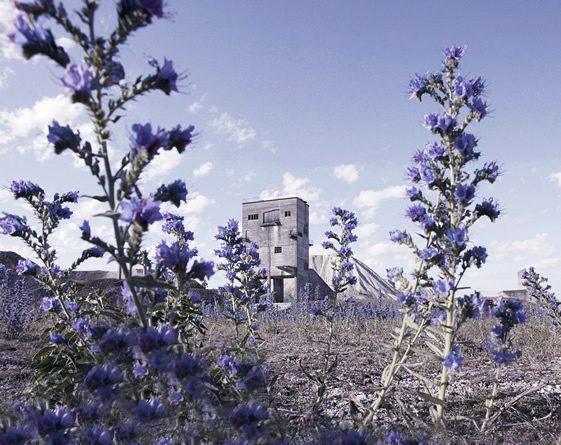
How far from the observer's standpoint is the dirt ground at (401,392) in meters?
3.39

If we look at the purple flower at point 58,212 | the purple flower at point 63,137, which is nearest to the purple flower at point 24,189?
the purple flower at point 58,212

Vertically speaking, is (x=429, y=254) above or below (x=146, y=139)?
below

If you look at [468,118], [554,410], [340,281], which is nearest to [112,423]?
[468,118]

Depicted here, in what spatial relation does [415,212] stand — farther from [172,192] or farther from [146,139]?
[146,139]

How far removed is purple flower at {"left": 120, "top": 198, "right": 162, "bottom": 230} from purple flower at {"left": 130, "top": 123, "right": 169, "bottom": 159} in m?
0.19

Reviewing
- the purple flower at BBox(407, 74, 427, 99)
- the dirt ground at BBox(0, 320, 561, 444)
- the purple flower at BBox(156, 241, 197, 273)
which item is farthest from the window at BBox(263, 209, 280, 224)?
the purple flower at BBox(156, 241, 197, 273)

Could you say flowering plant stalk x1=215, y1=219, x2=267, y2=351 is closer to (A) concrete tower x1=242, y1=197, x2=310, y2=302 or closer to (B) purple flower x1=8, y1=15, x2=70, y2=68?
(B) purple flower x1=8, y1=15, x2=70, y2=68

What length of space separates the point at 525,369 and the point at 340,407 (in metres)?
3.07

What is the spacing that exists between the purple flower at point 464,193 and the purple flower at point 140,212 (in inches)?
93.0

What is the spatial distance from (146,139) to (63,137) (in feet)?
1.23

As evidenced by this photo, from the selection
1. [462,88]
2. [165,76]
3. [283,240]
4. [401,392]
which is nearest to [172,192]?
[165,76]

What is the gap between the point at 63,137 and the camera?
81.4 inches

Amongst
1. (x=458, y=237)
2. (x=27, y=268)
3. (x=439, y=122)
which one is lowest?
(x=27, y=268)

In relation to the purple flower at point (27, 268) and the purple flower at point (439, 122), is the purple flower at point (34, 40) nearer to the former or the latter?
the purple flower at point (27, 268)
